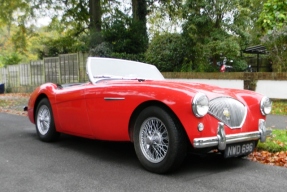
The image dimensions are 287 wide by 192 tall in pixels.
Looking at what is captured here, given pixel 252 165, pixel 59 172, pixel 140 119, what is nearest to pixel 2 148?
pixel 59 172

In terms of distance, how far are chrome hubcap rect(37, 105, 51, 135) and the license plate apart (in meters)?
3.18

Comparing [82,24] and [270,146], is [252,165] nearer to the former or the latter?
[270,146]

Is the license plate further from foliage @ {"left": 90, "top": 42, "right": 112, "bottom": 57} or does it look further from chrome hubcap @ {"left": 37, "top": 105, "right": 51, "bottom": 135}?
foliage @ {"left": 90, "top": 42, "right": 112, "bottom": 57}

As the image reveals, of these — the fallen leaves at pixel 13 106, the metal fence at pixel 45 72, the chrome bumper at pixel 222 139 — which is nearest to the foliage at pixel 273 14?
the chrome bumper at pixel 222 139

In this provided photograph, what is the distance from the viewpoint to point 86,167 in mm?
4316

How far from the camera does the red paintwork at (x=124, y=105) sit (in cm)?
372

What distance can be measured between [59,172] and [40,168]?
334 millimetres

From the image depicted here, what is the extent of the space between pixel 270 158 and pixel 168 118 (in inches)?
73.2

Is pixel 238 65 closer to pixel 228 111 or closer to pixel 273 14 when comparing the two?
pixel 273 14

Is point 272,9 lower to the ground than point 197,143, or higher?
higher

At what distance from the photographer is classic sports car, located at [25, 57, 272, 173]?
370 centimetres

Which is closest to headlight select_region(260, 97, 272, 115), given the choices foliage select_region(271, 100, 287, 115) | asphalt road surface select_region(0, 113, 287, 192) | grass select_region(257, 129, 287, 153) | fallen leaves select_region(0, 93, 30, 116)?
asphalt road surface select_region(0, 113, 287, 192)

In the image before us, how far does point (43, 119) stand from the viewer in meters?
5.98

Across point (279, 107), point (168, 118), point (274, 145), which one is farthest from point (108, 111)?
point (279, 107)
